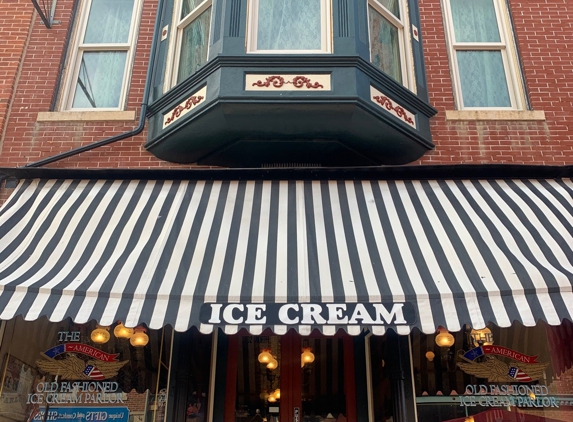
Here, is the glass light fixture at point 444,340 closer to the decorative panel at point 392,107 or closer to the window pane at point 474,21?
the decorative panel at point 392,107

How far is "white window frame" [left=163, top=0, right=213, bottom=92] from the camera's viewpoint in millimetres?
7758

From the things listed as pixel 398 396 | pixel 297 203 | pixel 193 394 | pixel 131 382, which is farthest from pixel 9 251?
pixel 398 396

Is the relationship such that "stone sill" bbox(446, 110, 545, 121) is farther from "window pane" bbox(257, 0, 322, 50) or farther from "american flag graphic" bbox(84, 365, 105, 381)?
"american flag graphic" bbox(84, 365, 105, 381)

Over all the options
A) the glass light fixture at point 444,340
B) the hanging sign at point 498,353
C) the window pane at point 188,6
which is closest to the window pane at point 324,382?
the glass light fixture at point 444,340

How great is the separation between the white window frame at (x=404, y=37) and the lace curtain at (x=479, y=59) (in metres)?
0.95

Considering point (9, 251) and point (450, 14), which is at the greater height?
point (450, 14)

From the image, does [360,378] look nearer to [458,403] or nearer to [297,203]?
[458,403]

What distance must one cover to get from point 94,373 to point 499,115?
6.16 metres

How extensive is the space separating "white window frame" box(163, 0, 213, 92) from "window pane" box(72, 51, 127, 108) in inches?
35.6

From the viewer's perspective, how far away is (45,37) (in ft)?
27.2

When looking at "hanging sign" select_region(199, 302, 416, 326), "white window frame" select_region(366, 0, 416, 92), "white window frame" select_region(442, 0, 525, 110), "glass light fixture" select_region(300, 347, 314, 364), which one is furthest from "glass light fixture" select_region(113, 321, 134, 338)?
"white window frame" select_region(442, 0, 525, 110)

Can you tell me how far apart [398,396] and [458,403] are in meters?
0.72

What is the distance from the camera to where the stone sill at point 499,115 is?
301 inches

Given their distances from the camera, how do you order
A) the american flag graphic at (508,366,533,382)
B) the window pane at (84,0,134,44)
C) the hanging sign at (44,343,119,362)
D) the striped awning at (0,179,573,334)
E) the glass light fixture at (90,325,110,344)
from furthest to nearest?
the window pane at (84,0,134,44)
the glass light fixture at (90,325,110,344)
the hanging sign at (44,343,119,362)
the american flag graphic at (508,366,533,382)
the striped awning at (0,179,573,334)
